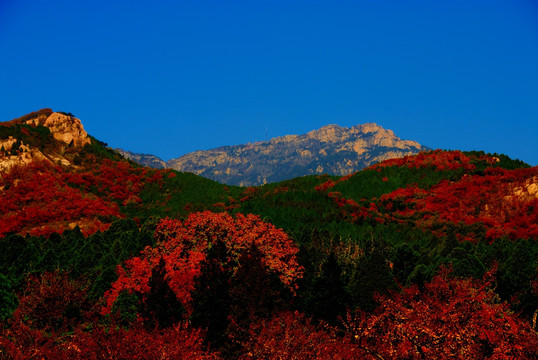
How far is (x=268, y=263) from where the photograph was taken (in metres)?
44.4

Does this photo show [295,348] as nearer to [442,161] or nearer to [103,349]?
[103,349]

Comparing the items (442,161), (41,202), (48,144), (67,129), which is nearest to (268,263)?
(41,202)

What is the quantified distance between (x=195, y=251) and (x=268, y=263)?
8334 mm

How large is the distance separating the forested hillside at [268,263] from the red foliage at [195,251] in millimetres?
199

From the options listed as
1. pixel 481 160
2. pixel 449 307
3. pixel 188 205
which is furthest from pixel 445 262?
pixel 481 160

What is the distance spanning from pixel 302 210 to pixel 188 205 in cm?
2656

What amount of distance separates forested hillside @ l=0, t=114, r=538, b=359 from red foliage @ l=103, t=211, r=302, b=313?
0.20 meters

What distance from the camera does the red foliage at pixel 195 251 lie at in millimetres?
41875

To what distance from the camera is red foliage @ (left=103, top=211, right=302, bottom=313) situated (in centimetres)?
4188

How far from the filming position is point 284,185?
122 metres

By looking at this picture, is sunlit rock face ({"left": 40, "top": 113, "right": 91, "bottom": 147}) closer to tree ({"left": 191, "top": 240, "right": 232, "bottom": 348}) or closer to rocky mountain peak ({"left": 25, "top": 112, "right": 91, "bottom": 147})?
rocky mountain peak ({"left": 25, "top": 112, "right": 91, "bottom": 147})

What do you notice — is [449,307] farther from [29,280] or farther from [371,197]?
[371,197]

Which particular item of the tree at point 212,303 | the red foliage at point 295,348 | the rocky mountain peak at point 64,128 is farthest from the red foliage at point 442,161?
the red foliage at point 295,348

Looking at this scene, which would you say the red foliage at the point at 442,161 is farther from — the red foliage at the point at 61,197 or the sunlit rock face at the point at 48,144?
the sunlit rock face at the point at 48,144
